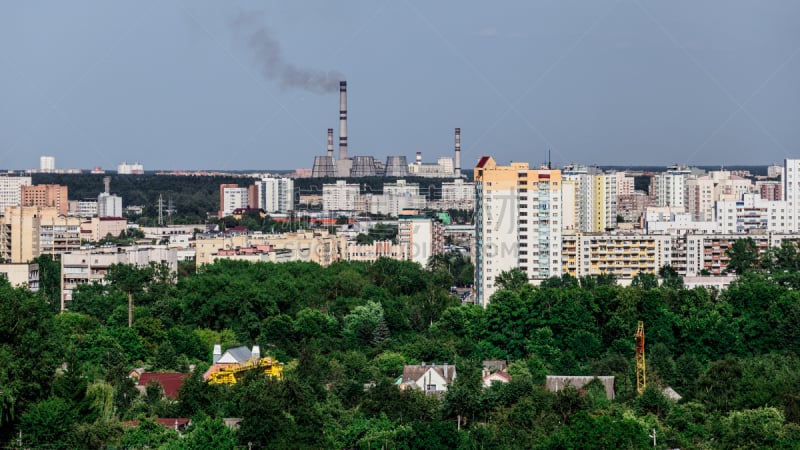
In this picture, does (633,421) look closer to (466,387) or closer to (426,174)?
(466,387)

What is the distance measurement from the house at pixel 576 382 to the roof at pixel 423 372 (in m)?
1.15

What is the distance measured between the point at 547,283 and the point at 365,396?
14.0 m

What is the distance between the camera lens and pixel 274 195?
278ft

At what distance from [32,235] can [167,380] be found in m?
23.2

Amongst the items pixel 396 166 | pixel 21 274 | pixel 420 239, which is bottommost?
pixel 21 274

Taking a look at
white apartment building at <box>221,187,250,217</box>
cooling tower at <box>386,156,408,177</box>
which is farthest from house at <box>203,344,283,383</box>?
cooling tower at <box>386,156,408,177</box>

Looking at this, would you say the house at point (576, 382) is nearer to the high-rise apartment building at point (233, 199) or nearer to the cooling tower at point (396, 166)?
the high-rise apartment building at point (233, 199)

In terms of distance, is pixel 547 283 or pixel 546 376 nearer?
pixel 546 376

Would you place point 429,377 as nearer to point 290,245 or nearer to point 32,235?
point 290,245

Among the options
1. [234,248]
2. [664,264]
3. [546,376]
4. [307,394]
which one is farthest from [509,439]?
[234,248]

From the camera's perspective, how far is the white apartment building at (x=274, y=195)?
83.9m

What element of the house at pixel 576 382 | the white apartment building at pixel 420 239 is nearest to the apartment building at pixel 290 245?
the white apartment building at pixel 420 239

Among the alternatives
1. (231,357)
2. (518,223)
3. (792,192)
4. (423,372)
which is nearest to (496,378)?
(423,372)

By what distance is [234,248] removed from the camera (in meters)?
40.8
